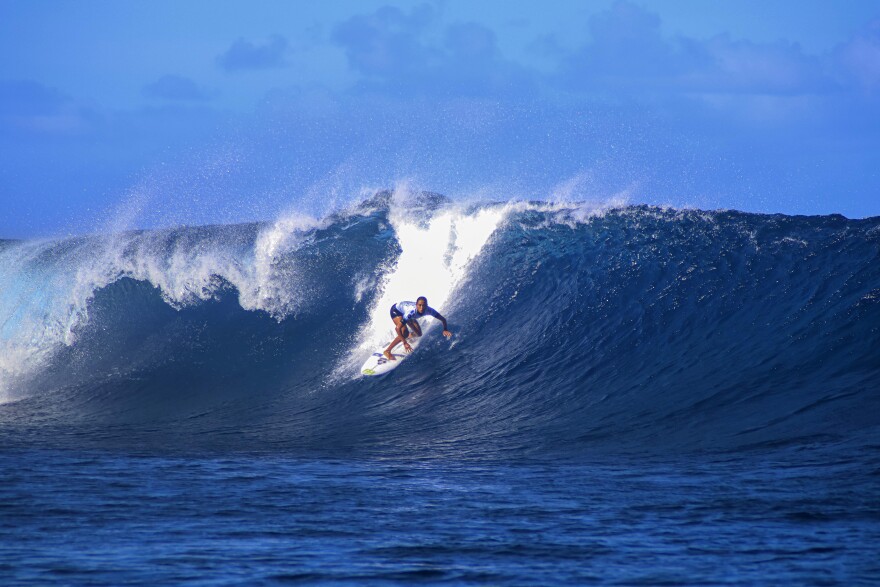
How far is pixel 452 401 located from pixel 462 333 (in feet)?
7.66

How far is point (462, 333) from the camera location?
42.4ft

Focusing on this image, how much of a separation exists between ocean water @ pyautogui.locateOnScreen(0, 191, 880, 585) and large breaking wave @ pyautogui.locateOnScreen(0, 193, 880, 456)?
0.18 feet

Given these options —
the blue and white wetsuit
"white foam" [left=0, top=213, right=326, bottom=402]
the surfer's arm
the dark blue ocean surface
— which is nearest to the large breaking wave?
"white foam" [left=0, top=213, right=326, bottom=402]

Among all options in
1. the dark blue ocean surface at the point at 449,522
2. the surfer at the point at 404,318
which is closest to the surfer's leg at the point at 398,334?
the surfer at the point at 404,318

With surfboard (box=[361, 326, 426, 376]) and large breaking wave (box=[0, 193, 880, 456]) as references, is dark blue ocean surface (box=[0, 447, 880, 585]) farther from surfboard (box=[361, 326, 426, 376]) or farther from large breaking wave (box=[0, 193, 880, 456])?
surfboard (box=[361, 326, 426, 376])

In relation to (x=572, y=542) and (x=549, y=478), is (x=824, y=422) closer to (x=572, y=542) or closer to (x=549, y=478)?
(x=549, y=478)

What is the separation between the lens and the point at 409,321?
1223cm

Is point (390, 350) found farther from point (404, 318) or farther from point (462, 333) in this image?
point (462, 333)

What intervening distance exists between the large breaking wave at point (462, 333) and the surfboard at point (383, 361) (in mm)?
182

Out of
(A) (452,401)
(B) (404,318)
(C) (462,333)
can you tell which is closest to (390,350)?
(B) (404,318)

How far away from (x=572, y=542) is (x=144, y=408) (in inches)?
313

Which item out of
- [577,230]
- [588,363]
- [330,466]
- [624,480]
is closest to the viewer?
[624,480]

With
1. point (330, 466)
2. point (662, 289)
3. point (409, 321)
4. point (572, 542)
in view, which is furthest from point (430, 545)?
point (662, 289)

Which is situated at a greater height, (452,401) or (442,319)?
(442,319)
